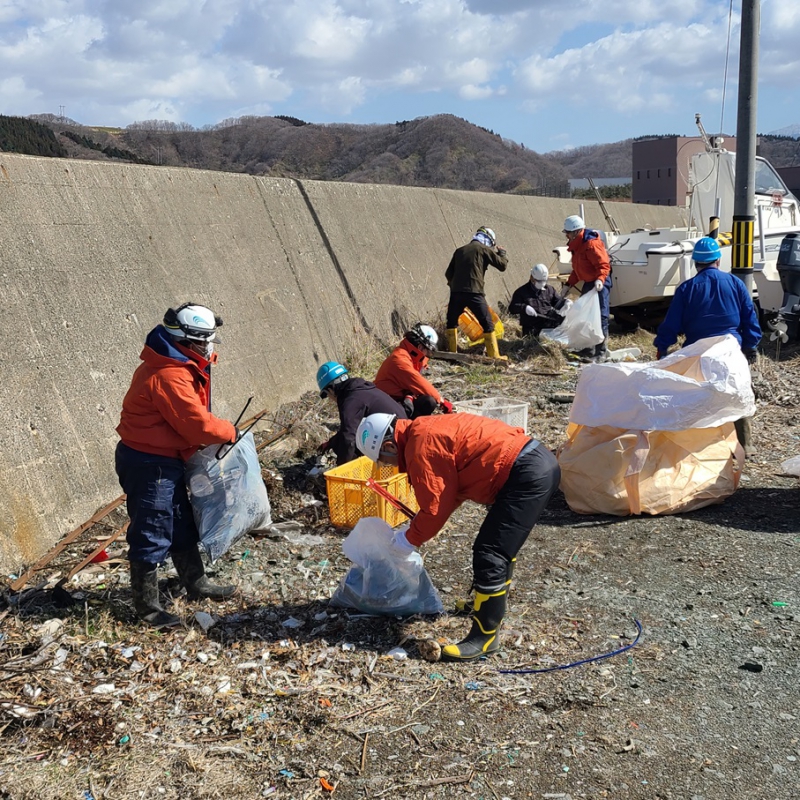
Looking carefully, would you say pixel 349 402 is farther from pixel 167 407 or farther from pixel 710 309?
pixel 710 309

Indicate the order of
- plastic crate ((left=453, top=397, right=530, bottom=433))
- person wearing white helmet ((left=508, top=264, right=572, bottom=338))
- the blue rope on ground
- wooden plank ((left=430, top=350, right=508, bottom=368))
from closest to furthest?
the blue rope on ground → plastic crate ((left=453, top=397, right=530, bottom=433)) → wooden plank ((left=430, top=350, right=508, bottom=368)) → person wearing white helmet ((left=508, top=264, right=572, bottom=338))

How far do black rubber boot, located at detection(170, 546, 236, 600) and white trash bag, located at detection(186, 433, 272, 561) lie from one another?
0.09 m

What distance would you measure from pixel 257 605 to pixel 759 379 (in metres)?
6.29

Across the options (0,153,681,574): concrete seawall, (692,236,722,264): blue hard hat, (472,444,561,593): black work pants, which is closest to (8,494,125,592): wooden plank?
(0,153,681,574): concrete seawall

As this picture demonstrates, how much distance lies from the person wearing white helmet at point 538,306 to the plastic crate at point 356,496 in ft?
18.3

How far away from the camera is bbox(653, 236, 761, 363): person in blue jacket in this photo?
6.23 meters

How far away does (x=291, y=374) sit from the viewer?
25.7 feet

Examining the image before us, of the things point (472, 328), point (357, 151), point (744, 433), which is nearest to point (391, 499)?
point (744, 433)

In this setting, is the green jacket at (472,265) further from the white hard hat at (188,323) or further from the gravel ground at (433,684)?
the white hard hat at (188,323)

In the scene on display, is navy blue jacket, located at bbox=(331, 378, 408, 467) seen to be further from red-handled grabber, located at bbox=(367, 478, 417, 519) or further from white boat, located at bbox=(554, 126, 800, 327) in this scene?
white boat, located at bbox=(554, 126, 800, 327)

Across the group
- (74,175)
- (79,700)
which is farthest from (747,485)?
(74,175)

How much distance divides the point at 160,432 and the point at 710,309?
402cm

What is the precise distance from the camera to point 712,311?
6242mm

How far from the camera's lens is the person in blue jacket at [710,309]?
623cm
